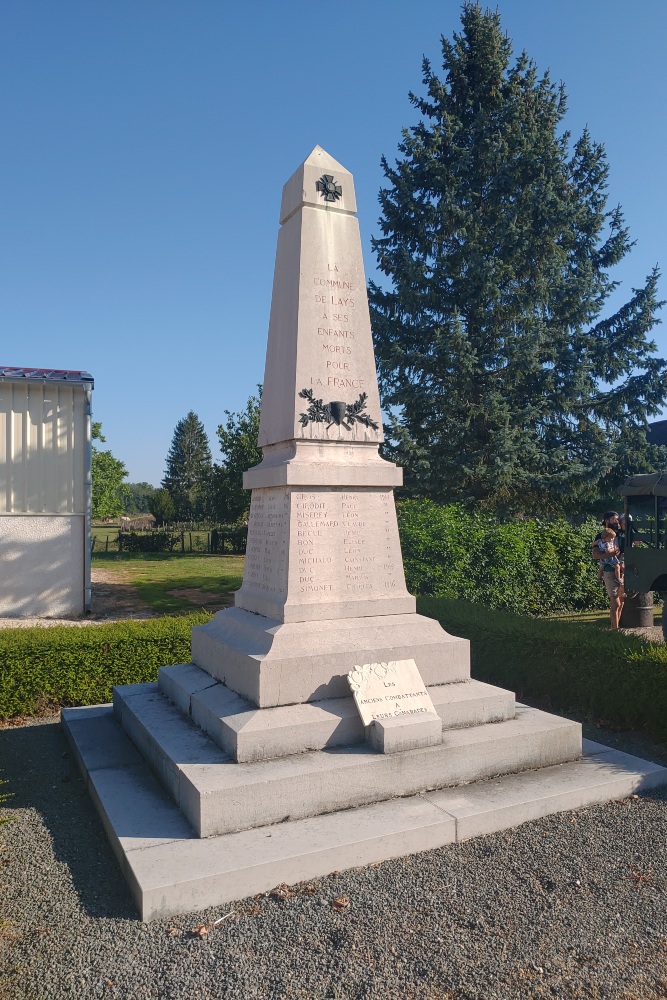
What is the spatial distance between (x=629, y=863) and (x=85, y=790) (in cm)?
384

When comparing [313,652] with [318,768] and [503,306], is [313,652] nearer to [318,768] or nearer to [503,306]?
[318,768]

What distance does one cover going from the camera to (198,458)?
235 ft

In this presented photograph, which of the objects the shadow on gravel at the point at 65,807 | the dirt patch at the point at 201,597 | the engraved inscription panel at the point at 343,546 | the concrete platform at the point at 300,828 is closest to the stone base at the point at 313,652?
the engraved inscription panel at the point at 343,546

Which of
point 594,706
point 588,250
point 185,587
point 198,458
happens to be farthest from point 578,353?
point 198,458

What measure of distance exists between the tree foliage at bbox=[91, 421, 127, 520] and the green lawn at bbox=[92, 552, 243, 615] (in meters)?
5.68

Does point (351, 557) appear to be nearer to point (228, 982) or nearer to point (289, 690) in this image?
point (289, 690)

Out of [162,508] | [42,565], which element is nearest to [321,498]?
[42,565]

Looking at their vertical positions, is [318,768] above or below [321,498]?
below

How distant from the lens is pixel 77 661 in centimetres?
729

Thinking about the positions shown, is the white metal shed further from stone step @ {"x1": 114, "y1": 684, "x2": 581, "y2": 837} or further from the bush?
stone step @ {"x1": 114, "y1": 684, "x2": 581, "y2": 837}

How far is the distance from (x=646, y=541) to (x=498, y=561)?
2882mm

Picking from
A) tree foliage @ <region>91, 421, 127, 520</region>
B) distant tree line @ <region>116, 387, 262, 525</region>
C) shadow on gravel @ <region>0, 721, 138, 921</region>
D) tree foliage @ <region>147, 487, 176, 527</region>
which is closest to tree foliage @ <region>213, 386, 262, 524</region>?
distant tree line @ <region>116, 387, 262, 525</region>

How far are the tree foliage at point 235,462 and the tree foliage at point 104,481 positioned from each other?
26.9 feet

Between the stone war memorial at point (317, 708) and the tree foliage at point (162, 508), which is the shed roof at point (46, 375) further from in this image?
the tree foliage at point (162, 508)
